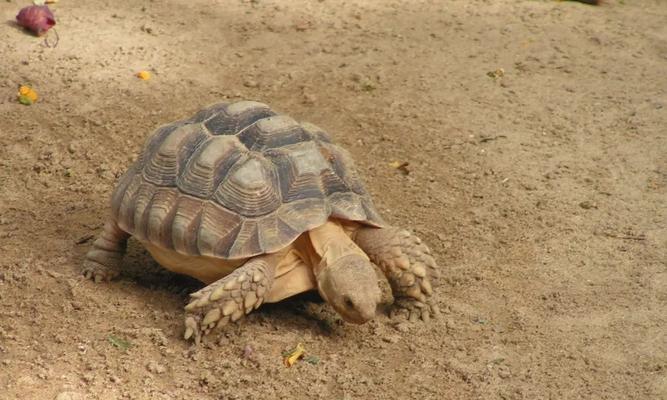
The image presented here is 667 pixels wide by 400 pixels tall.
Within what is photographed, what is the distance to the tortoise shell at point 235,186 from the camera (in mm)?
3416

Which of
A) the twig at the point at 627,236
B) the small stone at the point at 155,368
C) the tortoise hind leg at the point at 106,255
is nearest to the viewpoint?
the small stone at the point at 155,368

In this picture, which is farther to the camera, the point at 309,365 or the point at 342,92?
the point at 342,92

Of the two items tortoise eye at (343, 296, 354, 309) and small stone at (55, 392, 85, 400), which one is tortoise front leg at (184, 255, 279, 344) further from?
small stone at (55, 392, 85, 400)

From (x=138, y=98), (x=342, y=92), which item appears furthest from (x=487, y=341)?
(x=138, y=98)

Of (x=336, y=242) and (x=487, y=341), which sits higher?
(x=336, y=242)

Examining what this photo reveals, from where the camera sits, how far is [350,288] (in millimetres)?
3352

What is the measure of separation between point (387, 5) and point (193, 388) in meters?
4.52

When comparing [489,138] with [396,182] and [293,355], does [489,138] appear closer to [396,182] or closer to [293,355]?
[396,182]

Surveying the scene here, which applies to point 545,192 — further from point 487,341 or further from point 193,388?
point 193,388

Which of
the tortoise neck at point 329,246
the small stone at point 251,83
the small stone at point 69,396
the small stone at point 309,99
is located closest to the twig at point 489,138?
the small stone at point 309,99

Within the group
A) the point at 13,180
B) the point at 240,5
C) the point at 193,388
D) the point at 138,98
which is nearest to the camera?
the point at 193,388

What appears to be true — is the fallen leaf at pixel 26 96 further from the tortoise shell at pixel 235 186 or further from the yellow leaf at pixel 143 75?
the tortoise shell at pixel 235 186

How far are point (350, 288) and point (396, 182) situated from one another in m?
1.56

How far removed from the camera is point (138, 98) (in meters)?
5.48
